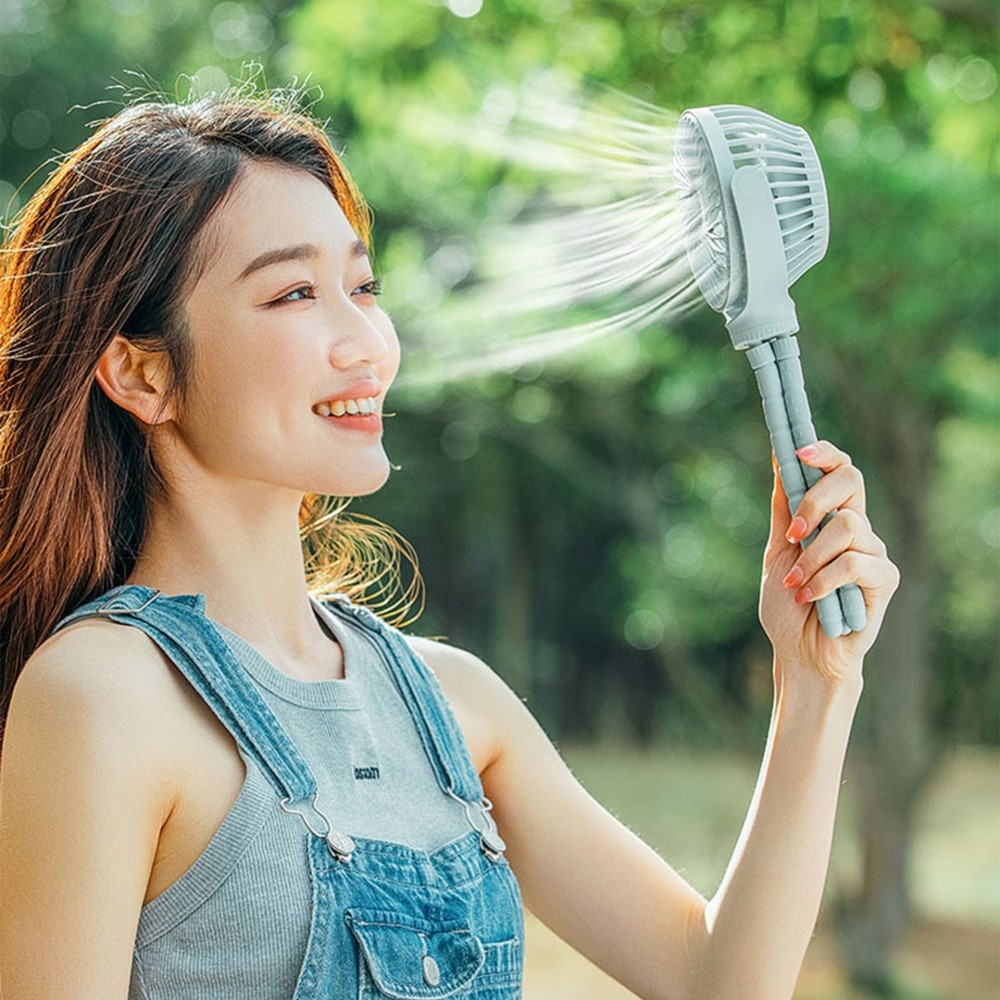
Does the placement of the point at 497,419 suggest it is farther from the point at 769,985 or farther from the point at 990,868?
the point at 769,985

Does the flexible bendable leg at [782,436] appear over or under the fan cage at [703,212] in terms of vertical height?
under

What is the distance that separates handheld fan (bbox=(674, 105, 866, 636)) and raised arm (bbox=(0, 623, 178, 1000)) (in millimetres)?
422

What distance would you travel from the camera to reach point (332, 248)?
105cm

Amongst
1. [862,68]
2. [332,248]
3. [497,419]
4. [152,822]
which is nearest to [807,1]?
[862,68]

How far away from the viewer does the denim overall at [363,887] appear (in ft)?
3.12

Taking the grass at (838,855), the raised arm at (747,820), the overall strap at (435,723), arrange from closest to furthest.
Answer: the raised arm at (747,820) → the overall strap at (435,723) → the grass at (838,855)

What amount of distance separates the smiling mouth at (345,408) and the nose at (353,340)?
0.08 ft

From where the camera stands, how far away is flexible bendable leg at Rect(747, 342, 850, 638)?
97 centimetres

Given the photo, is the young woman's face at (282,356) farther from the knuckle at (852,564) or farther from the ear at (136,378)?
the knuckle at (852,564)

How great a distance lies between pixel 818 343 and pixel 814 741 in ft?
13.2

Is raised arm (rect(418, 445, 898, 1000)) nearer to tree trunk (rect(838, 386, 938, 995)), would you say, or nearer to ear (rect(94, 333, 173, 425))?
ear (rect(94, 333, 173, 425))

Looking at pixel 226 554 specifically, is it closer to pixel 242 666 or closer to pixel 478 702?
pixel 242 666

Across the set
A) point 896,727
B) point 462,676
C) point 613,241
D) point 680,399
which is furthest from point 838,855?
point 613,241

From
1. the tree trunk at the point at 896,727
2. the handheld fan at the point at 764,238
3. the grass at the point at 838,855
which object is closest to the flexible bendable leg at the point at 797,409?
the handheld fan at the point at 764,238
